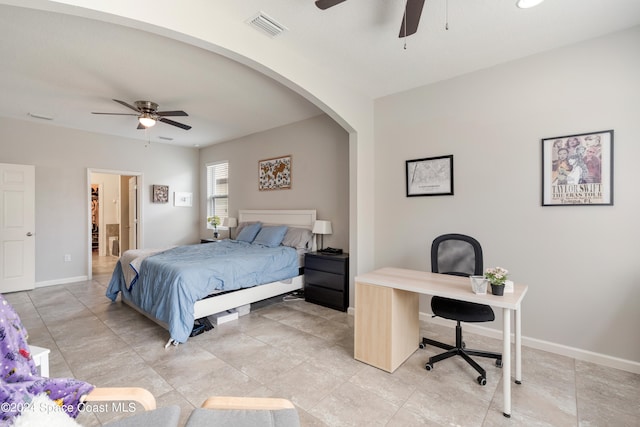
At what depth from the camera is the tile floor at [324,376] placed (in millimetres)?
1842

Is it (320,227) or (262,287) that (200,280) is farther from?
(320,227)

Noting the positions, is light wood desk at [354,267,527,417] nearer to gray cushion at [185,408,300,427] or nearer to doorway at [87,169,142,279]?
gray cushion at [185,408,300,427]

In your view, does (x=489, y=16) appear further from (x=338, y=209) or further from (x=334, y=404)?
(x=334, y=404)

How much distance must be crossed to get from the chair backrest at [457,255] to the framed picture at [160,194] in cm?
579

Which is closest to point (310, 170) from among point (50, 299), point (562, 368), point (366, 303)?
point (366, 303)

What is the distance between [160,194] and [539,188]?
6.56 m

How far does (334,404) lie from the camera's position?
193 centimetres

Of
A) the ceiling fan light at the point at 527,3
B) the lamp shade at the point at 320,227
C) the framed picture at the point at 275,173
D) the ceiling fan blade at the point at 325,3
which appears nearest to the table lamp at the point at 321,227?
the lamp shade at the point at 320,227

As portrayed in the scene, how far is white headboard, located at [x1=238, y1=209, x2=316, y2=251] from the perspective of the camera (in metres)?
4.58

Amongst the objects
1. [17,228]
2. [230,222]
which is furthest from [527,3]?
[17,228]

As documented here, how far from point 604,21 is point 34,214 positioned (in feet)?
24.6

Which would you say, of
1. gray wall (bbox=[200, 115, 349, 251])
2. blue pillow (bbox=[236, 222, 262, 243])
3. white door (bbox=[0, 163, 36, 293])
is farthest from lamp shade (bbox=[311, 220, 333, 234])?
white door (bbox=[0, 163, 36, 293])

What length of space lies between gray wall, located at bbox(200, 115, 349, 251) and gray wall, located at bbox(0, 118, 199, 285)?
1.78 m

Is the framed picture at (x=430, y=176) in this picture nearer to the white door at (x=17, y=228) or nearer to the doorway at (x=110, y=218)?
the white door at (x=17, y=228)
